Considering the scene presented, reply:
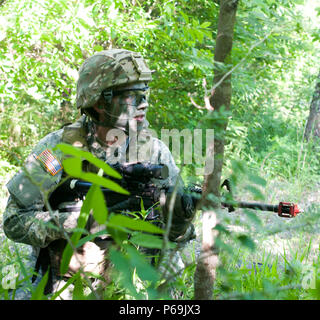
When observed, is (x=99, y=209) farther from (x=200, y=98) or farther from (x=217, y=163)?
(x=200, y=98)

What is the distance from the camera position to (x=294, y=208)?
1.54 meters

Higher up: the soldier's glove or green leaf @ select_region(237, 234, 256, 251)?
green leaf @ select_region(237, 234, 256, 251)

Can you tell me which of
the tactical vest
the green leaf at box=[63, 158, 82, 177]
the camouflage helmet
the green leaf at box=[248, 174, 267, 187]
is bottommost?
the tactical vest

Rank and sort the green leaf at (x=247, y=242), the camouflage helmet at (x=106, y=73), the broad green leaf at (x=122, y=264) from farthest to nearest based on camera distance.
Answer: the camouflage helmet at (x=106, y=73) → the green leaf at (x=247, y=242) → the broad green leaf at (x=122, y=264)

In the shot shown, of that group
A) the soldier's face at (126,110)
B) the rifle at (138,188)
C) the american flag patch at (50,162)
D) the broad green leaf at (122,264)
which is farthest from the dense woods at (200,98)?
the american flag patch at (50,162)

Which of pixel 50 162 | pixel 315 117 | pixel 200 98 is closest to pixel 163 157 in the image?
pixel 50 162

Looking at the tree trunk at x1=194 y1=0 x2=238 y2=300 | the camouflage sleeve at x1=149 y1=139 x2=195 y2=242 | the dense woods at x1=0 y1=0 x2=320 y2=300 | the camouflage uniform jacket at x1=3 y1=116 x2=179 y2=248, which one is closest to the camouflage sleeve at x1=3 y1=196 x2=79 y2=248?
the camouflage uniform jacket at x1=3 y1=116 x2=179 y2=248

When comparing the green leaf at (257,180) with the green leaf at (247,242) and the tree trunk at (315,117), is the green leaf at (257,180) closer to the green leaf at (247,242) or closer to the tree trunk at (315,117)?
the green leaf at (247,242)

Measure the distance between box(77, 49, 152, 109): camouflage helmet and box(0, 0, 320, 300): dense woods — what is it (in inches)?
25.2

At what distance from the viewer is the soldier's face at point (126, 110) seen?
247 centimetres

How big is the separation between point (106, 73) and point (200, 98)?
8.35 feet

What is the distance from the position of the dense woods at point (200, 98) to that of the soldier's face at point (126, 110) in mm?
466

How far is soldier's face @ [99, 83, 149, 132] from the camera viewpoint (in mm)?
2467

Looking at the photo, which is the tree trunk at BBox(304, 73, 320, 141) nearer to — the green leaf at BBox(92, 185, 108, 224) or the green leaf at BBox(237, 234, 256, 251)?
the green leaf at BBox(237, 234, 256, 251)
